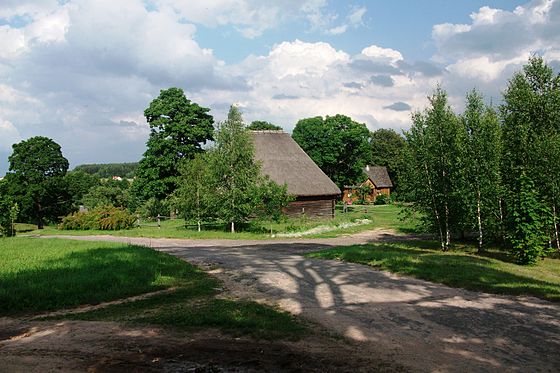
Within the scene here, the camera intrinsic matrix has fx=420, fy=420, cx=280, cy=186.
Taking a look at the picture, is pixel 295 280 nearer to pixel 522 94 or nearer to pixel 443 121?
pixel 443 121

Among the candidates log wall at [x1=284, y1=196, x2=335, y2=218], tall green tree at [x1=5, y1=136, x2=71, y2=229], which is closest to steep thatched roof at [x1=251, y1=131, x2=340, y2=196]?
log wall at [x1=284, y1=196, x2=335, y2=218]

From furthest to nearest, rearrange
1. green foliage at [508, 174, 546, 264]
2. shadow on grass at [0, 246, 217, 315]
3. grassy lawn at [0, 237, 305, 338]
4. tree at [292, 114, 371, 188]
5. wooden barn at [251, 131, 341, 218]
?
tree at [292, 114, 371, 188], wooden barn at [251, 131, 341, 218], green foliage at [508, 174, 546, 264], shadow on grass at [0, 246, 217, 315], grassy lawn at [0, 237, 305, 338]

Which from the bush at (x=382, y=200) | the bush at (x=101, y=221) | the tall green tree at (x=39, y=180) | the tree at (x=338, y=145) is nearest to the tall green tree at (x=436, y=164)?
the bush at (x=101, y=221)

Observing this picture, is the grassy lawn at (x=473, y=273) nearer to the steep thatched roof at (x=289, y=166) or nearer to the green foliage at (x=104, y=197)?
the steep thatched roof at (x=289, y=166)

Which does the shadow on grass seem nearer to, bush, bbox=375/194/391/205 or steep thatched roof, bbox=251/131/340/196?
steep thatched roof, bbox=251/131/340/196

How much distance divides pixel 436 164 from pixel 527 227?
552cm

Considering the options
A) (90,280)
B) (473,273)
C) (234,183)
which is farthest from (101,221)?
(473,273)

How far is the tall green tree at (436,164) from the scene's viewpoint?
20781 mm

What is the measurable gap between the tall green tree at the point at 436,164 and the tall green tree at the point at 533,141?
2.75 m

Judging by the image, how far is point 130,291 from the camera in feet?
34.1

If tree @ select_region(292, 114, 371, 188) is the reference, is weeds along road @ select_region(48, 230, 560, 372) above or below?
below

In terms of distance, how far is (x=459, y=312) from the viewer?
333 inches

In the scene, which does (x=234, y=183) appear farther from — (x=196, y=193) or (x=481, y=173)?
(x=481, y=173)

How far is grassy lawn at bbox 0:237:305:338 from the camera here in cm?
780
